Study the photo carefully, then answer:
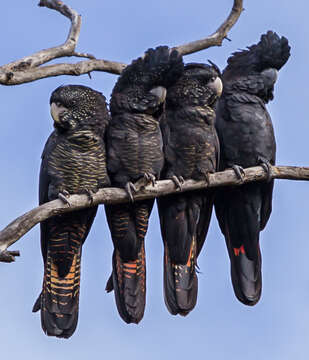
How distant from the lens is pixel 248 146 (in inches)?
278

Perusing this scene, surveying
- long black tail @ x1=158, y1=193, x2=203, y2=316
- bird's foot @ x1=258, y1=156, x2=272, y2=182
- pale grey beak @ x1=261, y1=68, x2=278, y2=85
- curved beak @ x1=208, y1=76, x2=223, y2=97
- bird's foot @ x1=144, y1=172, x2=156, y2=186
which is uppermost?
pale grey beak @ x1=261, y1=68, x2=278, y2=85

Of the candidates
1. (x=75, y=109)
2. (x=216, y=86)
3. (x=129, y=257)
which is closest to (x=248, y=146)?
(x=216, y=86)

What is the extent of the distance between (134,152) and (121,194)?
42 cm

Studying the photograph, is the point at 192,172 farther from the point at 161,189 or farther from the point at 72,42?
the point at 72,42

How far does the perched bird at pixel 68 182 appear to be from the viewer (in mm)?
6387

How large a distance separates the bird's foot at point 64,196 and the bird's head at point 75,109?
57 centimetres

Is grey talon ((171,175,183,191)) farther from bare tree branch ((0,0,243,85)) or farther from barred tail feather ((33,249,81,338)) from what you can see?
bare tree branch ((0,0,243,85))

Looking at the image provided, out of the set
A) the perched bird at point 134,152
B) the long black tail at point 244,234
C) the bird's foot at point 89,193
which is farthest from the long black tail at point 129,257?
the long black tail at point 244,234

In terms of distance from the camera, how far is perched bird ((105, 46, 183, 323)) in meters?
6.54

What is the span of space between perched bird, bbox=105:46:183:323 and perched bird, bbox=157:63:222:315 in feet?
0.56

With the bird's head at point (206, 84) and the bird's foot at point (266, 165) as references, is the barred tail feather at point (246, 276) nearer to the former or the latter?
the bird's foot at point (266, 165)

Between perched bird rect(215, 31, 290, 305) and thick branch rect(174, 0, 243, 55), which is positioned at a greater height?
thick branch rect(174, 0, 243, 55)

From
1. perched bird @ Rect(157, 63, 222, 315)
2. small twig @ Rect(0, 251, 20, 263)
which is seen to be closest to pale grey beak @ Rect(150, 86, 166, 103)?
perched bird @ Rect(157, 63, 222, 315)

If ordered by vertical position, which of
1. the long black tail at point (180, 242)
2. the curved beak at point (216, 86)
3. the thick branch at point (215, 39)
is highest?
the thick branch at point (215, 39)
